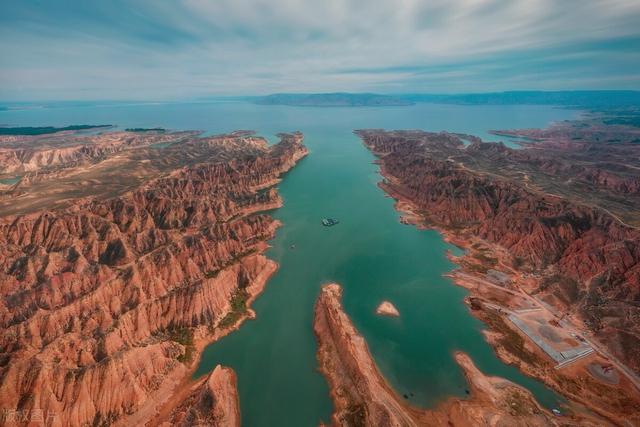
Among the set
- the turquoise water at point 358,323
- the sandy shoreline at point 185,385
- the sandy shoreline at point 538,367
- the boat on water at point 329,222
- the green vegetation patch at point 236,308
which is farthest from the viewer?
the boat on water at point 329,222

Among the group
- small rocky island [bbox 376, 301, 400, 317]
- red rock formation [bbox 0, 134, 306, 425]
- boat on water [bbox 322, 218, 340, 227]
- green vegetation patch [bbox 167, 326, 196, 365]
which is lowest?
boat on water [bbox 322, 218, 340, 227]

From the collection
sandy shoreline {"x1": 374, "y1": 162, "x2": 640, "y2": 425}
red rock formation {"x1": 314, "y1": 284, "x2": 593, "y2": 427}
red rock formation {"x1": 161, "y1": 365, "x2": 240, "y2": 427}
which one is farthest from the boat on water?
red rock formation {"x1": 161, "y1": 365, "x2": 240, "y2": 427}

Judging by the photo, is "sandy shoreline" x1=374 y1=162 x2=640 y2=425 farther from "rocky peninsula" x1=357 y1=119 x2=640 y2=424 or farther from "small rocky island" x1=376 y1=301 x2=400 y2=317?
"small rocky island" x1=376 y1=301 x2=400 y2=317

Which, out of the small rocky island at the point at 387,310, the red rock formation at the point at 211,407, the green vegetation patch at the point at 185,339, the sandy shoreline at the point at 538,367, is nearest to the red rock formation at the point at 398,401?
the sandy shoreline at the point at 538,367

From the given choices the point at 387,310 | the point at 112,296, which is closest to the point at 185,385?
the point at 112,296

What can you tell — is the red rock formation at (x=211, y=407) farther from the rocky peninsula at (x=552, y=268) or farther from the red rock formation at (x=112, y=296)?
the rocky peninsula at (x=552, y=268)

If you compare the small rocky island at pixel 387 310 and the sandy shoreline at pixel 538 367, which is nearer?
the sandy shoreline at pixel 538 367
